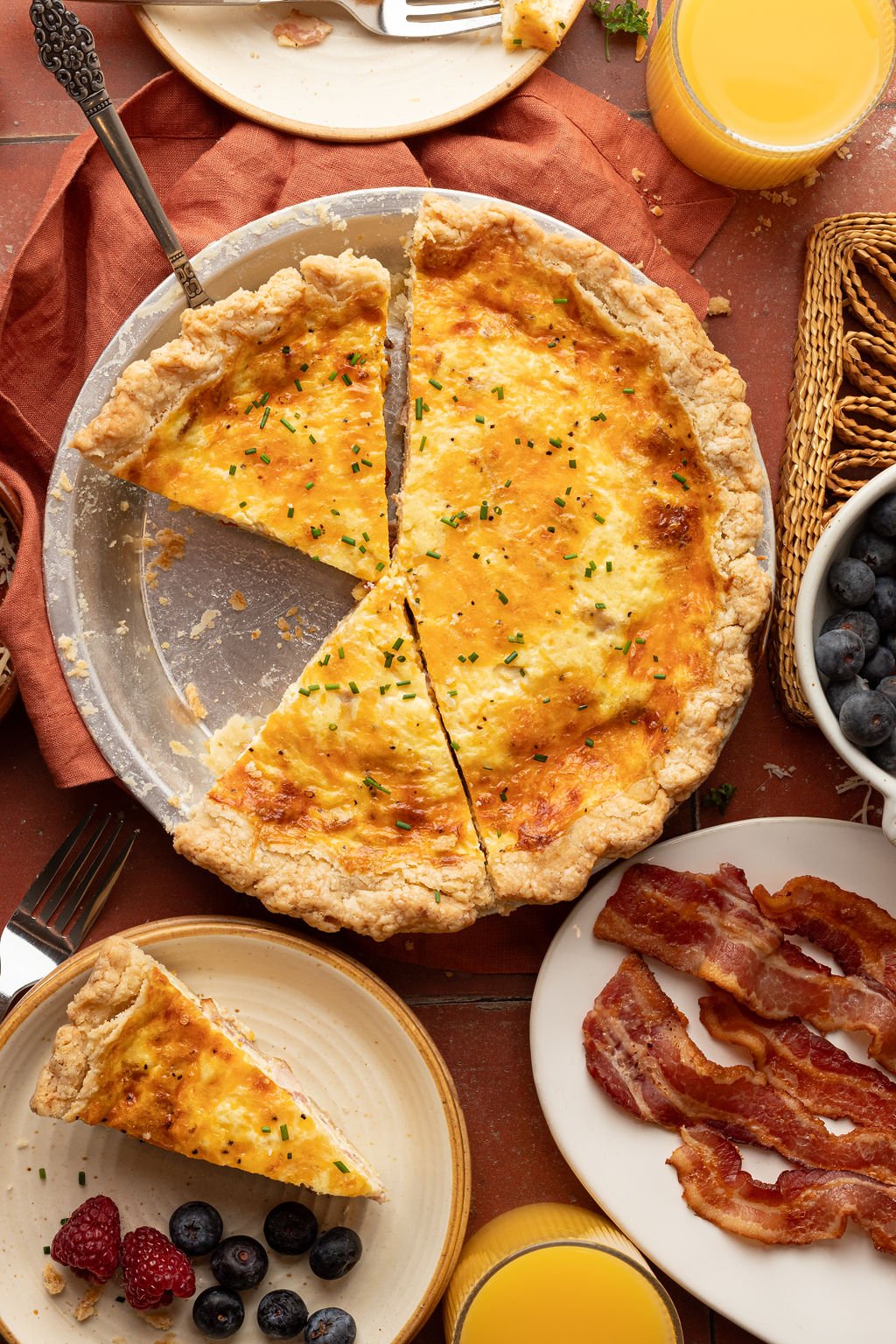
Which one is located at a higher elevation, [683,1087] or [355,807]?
[355,807]

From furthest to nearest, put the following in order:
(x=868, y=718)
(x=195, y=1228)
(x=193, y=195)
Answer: (x=193, y=195), (x=195, y=1228), (x=868, y=718)

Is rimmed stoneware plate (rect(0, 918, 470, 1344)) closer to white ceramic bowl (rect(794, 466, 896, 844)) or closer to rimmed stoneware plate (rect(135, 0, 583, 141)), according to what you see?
white ceramic bowl (rect(794, 466, 896, 844))

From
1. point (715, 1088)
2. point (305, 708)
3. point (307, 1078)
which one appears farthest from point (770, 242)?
point (307, 1078)

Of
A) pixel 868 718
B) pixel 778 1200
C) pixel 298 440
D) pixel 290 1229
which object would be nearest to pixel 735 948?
pixel 778 1200

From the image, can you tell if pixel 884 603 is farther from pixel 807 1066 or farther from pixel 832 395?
pixel 807 1066

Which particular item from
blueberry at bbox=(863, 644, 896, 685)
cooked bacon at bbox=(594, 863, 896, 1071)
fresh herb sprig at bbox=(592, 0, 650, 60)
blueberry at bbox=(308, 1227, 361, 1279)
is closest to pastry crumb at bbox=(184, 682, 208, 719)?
cooked bacon at bbox=(594, 863, 896, 1071)

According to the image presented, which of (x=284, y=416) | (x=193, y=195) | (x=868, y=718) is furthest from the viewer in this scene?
(x=193, y=195)

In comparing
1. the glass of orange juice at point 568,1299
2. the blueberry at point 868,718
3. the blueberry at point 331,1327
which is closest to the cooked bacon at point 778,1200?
the glass of orange juice at point 568,1299

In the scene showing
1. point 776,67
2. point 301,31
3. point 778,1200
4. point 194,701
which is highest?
point 301,31
